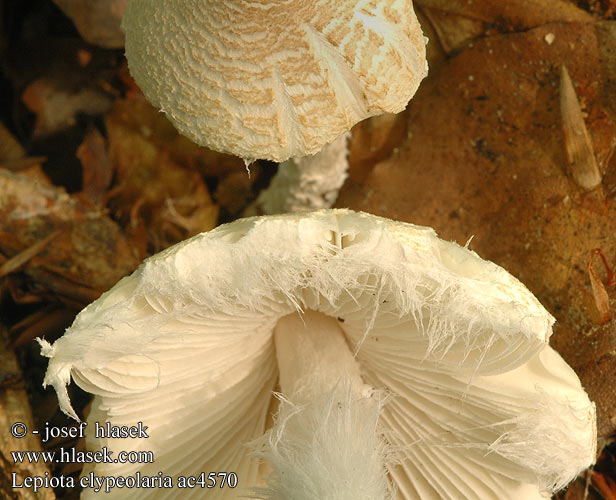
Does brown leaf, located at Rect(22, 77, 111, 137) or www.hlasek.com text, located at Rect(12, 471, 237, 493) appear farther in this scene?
brown leaf, located at Rect(22, 77, 111, 137)

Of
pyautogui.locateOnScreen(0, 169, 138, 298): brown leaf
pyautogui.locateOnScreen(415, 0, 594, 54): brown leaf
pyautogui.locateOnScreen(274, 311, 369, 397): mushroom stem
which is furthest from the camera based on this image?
pyautogui.locateOnScreen(0, 169, 138, 298): brown leaf

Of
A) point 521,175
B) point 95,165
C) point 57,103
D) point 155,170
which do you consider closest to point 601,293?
point 521,175

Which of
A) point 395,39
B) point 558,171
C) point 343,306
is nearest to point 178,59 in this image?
point 395,39

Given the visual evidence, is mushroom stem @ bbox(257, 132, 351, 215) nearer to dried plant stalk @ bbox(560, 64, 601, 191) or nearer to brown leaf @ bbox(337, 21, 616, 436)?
brown leaf @ bbox(337, 21, 616, 436)

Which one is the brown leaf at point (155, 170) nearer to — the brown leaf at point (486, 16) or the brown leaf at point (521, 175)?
the brown leaf at point (521, 175)

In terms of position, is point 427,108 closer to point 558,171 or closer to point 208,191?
point 558,171

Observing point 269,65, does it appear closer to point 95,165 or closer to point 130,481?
point 130,481

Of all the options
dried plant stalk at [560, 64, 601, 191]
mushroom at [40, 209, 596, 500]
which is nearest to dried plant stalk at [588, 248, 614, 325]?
dried plant stalk at [560, 64, 601, 191]
